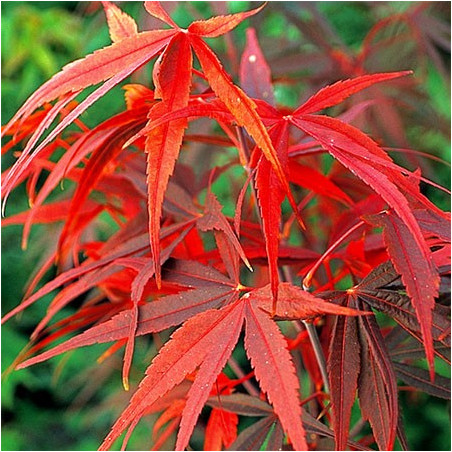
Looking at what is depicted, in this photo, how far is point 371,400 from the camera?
12.8 inches

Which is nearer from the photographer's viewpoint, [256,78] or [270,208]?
[270,208]

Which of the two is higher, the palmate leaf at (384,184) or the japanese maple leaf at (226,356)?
the palmate leaf at (384,184)

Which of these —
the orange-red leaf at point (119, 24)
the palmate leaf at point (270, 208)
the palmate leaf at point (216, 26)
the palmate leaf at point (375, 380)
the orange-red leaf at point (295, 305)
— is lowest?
the palmate leaf at point (375, 380)

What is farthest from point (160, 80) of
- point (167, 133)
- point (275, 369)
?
point (275, 369)

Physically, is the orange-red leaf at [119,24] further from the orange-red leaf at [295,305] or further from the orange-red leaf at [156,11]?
the orange-red leaf at [295,305]

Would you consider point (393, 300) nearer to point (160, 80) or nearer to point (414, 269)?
point (414, 269)

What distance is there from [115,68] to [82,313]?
7.7 inches

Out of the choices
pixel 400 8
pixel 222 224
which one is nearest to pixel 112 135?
pixel 222 224

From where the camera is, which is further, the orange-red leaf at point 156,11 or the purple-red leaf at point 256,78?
→ the purple-red leaf at point 256,78

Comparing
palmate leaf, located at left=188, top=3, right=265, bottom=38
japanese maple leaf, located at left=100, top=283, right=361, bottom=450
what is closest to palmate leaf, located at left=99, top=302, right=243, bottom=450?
japanese maple leaf, located at left=100, top=283, right=361, bottom=450

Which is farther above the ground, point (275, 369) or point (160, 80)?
point (160, 80)

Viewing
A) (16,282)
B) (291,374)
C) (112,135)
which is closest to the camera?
(291,374)

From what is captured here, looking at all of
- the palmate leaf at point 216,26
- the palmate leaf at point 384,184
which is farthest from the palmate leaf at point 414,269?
the palmate leaf at point 216,26

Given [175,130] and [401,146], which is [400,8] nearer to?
[401,146]
